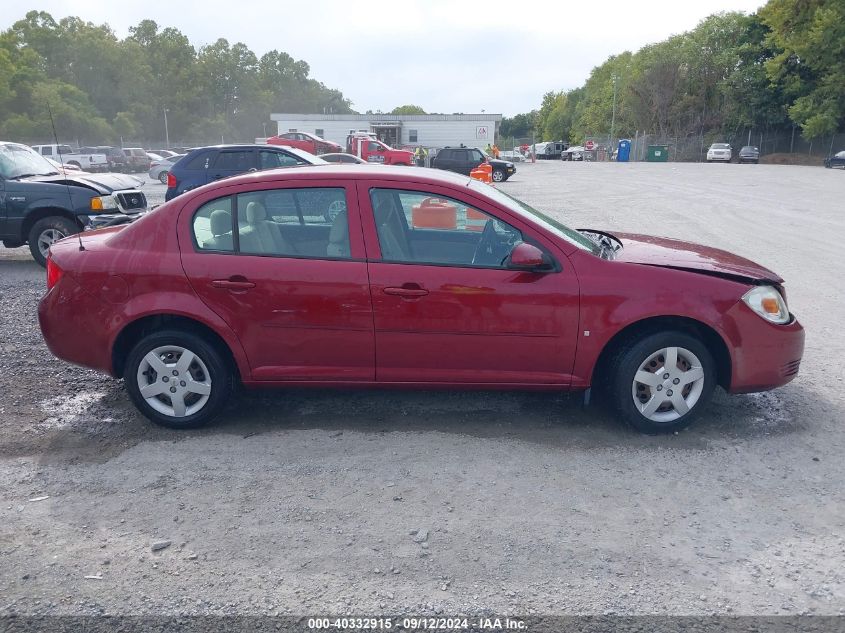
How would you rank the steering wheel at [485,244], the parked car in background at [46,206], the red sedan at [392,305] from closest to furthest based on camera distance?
the red sedan at [392,305]
the steering wheel at [485,244]
the parked car in background at [46,206]

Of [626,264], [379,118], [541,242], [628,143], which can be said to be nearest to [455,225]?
[541,242]

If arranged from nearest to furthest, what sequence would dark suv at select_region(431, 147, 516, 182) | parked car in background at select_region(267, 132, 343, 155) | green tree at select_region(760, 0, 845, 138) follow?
dark suv at select_region(431, 147, 516, 182), parked car in background at select_region(267, 132, 343, 155), green tree at select_region(760, 0, 845, 138)

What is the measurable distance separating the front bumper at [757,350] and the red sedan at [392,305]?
11 millimetres

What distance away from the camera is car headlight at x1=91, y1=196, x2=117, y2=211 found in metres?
9.59

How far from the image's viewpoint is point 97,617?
9.36 feet

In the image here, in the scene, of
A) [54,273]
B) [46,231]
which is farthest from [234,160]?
[54,273]

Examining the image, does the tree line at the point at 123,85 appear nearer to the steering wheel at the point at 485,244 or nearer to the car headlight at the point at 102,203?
the car headlight at the point at 102,203

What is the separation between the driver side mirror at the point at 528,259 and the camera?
4.23m

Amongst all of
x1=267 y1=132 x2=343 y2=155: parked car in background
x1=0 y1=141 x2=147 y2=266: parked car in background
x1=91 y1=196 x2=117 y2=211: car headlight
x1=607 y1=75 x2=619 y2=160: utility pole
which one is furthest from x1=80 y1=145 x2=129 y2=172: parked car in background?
x1=607 y1=75 x2=619 y2=160: utility pole

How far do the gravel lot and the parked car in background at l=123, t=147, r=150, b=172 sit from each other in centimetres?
4039

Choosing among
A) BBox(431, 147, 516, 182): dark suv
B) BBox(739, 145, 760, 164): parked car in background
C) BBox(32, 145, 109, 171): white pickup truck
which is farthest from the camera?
BBox(739, 145, 760, 164): parked car in background

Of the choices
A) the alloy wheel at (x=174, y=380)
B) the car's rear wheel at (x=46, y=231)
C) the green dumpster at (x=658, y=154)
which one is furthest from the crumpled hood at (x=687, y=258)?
the green dumpster at (x=658, y=154)

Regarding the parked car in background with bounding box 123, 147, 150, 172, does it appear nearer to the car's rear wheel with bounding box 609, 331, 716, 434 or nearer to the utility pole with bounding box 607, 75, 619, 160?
the car's rear wheel with bounding box 609, 331, 716, 434

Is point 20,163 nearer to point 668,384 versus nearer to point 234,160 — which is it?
point 234,160
